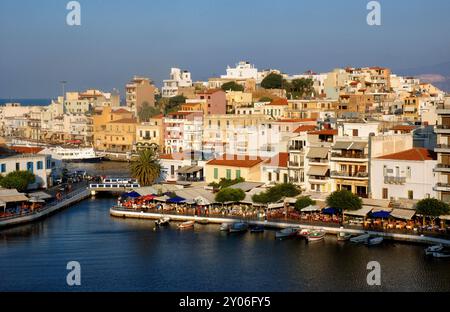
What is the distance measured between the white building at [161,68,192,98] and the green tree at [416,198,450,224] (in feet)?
193

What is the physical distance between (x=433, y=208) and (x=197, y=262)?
839 centimetres

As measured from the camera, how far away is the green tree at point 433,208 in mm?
27125

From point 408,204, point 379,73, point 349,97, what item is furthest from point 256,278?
point 379,73

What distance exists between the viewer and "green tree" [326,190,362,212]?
95.0 feet

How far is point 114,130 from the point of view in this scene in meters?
67.8

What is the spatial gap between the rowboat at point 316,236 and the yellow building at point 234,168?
765cm

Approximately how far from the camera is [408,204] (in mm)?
28891

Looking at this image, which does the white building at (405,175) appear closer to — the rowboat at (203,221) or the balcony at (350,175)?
the balcony at (350,175)

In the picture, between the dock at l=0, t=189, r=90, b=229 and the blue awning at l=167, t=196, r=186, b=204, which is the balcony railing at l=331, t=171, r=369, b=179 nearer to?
the blue awning at l=167, t=196, r=186, b=204

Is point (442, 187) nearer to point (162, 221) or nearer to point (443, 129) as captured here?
point (443, 129)

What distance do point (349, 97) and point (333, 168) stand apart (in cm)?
2521

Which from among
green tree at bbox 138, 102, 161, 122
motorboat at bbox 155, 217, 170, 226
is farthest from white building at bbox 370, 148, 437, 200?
green tree at bbox 138, 102, 161, 122

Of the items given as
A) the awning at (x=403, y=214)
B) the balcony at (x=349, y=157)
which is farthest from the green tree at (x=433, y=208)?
the balcony at (x=349, y=157)
